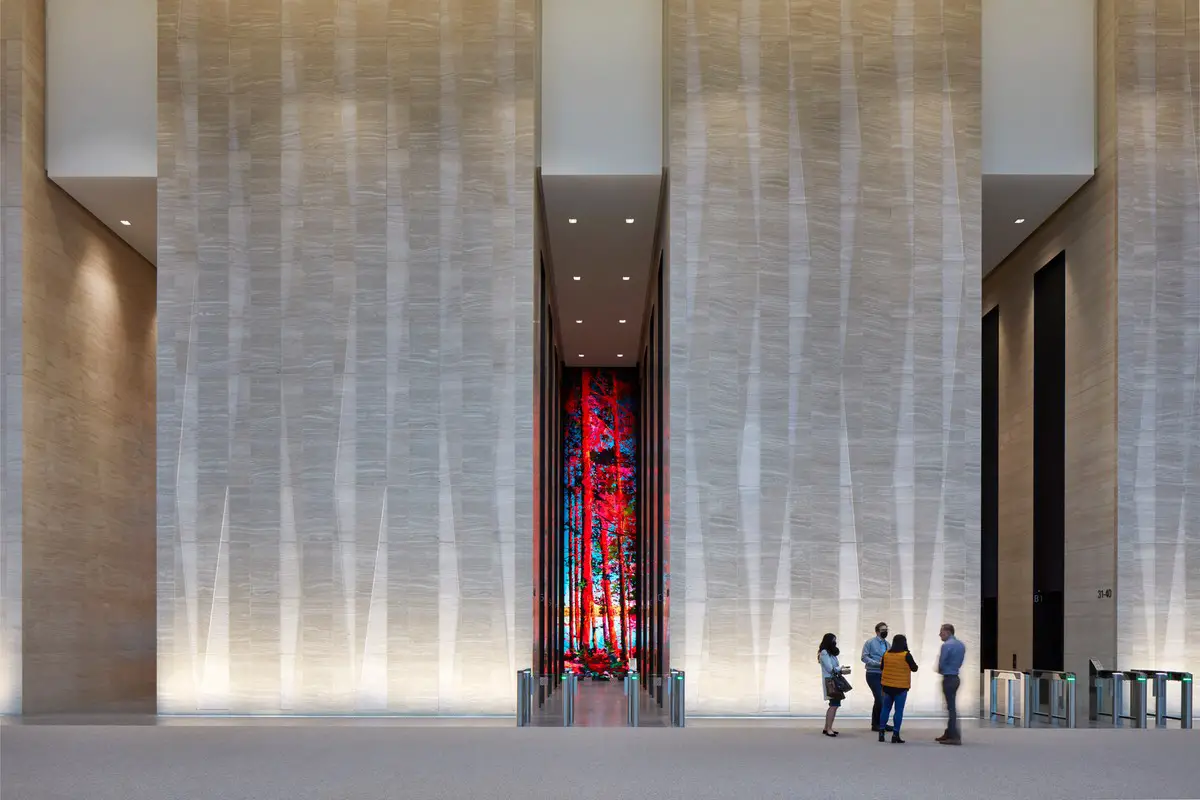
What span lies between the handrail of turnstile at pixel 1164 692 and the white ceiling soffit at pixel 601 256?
10.4 m

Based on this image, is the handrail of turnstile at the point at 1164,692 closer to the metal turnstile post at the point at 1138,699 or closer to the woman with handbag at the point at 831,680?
the metal turnstile post at the point at 1138,699

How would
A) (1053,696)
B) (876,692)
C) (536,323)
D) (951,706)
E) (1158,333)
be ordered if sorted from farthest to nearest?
(536,323)
(1158,333)
(1053,696)
(876,692)
(951,706)

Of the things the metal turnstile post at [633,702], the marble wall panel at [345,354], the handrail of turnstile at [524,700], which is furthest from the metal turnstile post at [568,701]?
the marble wall panel at [345,354]

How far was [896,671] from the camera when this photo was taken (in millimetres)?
13688

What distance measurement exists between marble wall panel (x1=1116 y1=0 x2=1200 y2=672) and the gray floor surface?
4.04 metres

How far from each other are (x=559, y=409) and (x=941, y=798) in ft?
86.3

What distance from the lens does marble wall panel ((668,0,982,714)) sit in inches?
725

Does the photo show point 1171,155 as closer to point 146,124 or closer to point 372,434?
point 372,434

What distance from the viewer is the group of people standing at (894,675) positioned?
13490 millimetres

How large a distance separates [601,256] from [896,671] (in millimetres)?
13237

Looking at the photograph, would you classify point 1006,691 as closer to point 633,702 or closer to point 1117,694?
point 1117,694

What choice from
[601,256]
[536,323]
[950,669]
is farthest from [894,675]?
[601,256]

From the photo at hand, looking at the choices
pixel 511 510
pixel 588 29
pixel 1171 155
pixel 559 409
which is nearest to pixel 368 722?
pixel 511 510

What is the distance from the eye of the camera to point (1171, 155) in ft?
63.4
